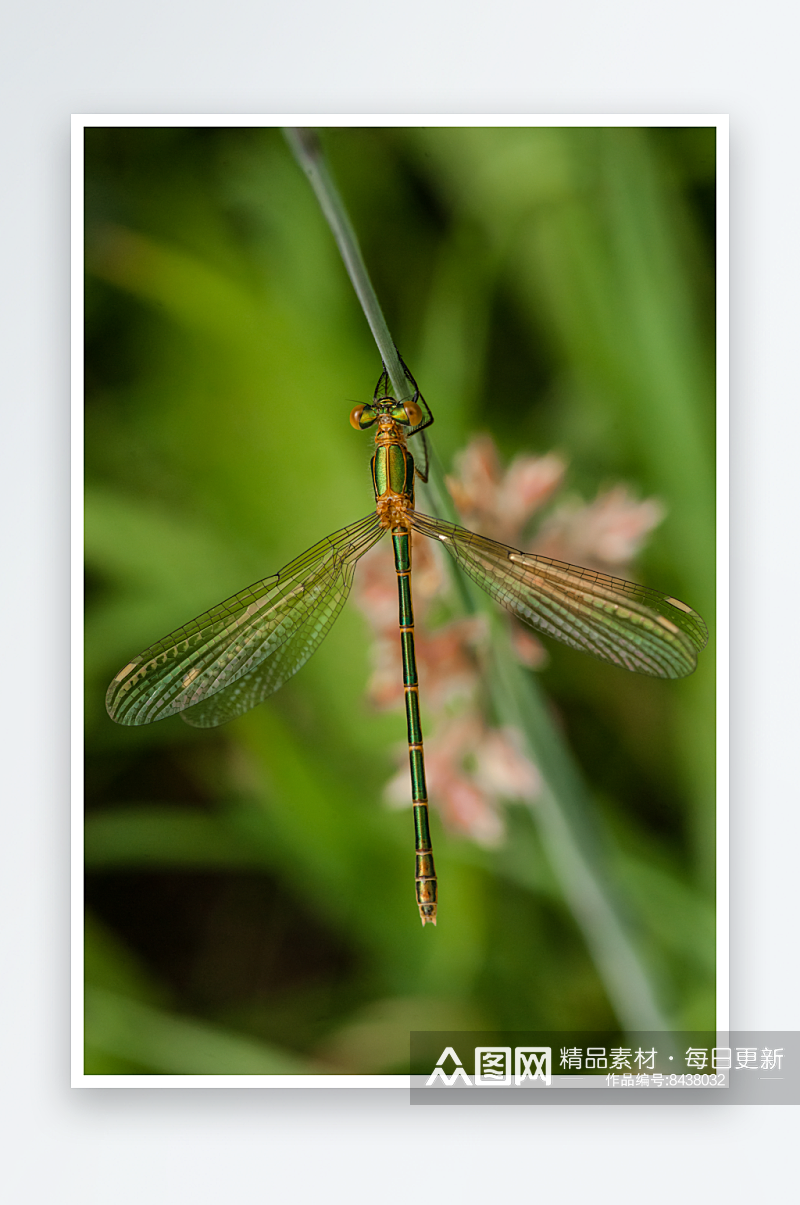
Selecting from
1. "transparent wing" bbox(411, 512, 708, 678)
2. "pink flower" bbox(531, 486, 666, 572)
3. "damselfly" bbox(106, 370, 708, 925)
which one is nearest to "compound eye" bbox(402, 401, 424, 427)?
"damselfly" bbox(106, 370, 708, 925)

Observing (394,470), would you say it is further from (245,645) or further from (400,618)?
(245,645)

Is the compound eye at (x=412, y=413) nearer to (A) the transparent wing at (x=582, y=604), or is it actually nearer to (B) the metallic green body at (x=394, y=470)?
(B) the metallic green body at (x=394, y=470)

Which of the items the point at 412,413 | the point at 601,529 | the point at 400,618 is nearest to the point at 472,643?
the point at 400,618

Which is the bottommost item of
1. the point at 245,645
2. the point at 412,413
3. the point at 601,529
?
the point at 245,645

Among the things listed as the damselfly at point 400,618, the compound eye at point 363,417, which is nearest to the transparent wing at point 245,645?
the damselfly at point 400,618
